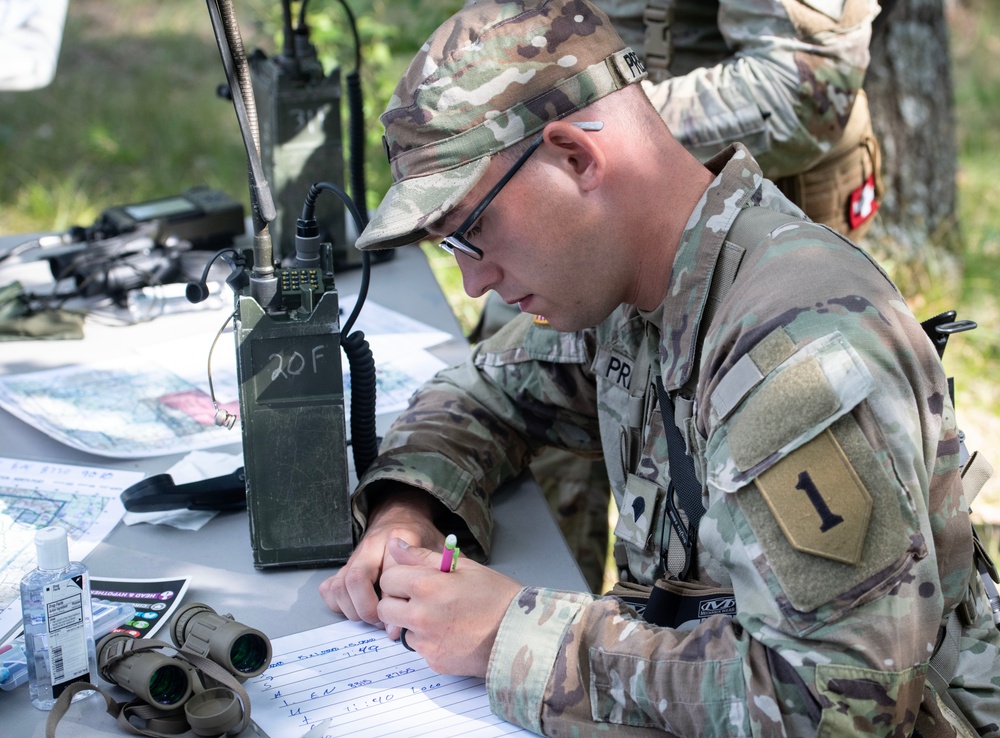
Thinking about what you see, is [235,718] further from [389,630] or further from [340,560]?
[340,560]

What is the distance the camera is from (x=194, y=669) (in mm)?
1319

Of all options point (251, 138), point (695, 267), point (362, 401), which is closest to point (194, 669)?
point (362, 401)

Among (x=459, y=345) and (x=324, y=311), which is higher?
(x=324, y=311)

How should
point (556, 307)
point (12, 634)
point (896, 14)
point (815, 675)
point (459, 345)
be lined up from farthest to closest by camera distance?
point (896, 14)
point (459, 345)
point (556, 307)
point (12, 634)
point (815, 675)

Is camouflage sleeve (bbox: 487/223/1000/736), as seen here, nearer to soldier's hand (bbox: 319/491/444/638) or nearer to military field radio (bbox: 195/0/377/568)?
soldier's hand (bbox: 319/491/444/638)

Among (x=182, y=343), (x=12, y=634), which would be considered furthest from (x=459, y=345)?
(x=12, y=634)

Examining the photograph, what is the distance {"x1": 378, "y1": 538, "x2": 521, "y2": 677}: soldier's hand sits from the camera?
4.45ft

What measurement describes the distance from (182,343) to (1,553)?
2.52 feet

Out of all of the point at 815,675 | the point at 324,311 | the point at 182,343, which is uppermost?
the point at 324,311

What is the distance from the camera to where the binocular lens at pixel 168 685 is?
1.30 m

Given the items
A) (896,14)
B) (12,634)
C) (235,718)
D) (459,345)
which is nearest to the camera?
(235,718)

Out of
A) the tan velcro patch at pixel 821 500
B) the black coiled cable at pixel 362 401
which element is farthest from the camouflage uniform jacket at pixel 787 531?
the black coiled cable at pixel 362 401

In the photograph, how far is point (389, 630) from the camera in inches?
57.7

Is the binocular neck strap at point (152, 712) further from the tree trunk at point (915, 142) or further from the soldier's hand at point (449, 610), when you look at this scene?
the tree trunk at point (915, 142)
